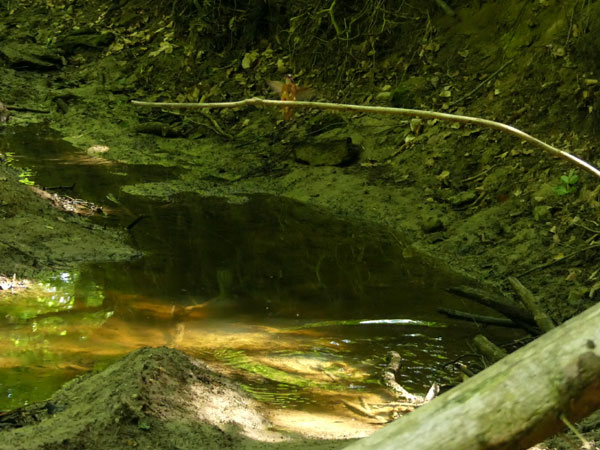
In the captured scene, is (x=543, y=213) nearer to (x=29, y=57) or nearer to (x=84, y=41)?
(x=84, y=41)

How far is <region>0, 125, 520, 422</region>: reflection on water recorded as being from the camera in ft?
13.8

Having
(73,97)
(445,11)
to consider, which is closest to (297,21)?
(445,11)

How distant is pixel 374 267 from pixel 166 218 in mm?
2129

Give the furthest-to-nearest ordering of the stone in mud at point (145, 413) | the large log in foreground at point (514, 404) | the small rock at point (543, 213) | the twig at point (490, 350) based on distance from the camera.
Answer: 1. the small rock at point (543, 213)
2. the twig at point (490, 350)
3. the stone in mud at point (145, 413)
4. the large log in foreground at point (514, 404)

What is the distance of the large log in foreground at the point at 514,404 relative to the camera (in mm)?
1574

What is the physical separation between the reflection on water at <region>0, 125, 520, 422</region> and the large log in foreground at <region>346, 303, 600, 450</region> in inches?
89.8

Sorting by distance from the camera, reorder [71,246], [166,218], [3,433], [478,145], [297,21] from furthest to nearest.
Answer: [297,21] < [478,145] < [166,218] < [71,246] < [3,433]

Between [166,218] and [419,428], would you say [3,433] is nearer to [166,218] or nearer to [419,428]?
[419,428]

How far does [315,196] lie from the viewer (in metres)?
8.01

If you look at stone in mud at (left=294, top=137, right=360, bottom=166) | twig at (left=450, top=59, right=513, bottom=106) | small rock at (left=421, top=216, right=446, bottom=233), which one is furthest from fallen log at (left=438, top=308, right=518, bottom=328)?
twig at (left=450, top=59, right=513, bottom=106)

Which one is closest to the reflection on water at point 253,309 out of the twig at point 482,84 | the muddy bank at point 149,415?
the muddy bank at point 149,415

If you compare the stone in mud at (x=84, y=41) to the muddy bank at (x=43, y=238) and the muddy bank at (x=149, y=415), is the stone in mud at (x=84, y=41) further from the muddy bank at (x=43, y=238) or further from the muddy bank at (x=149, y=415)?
the muddy bank at (x=149, y=415)

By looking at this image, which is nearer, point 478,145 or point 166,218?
point 166,218

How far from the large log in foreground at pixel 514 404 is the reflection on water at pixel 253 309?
2.28m
